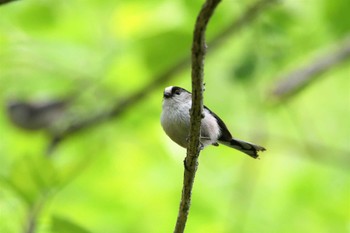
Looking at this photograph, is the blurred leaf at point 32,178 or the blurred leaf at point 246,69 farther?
the blurred leaf at point 246,69

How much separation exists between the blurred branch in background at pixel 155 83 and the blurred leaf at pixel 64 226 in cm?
183

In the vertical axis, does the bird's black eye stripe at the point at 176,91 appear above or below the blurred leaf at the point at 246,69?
below

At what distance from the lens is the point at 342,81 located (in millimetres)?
6297

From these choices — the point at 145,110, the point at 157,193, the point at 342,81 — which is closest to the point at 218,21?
the point at 145,110

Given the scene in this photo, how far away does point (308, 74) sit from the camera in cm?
404

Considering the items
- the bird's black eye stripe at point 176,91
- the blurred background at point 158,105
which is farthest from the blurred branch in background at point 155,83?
the bird's black eye stripe at point 176,91

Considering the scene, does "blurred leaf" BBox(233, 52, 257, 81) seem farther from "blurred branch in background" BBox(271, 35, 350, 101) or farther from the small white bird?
the small white bird

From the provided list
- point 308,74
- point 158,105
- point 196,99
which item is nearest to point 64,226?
point 196,99

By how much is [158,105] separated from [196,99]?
3669mm

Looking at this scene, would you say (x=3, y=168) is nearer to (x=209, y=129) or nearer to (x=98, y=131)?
(x=98, y=131)

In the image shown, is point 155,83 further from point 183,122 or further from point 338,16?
point 183,122

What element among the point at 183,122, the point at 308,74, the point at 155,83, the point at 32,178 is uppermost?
the point at 308,74

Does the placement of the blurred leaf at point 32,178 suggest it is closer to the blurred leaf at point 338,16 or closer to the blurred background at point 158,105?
the blurred background at point 158,105

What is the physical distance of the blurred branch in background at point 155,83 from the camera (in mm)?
3844
